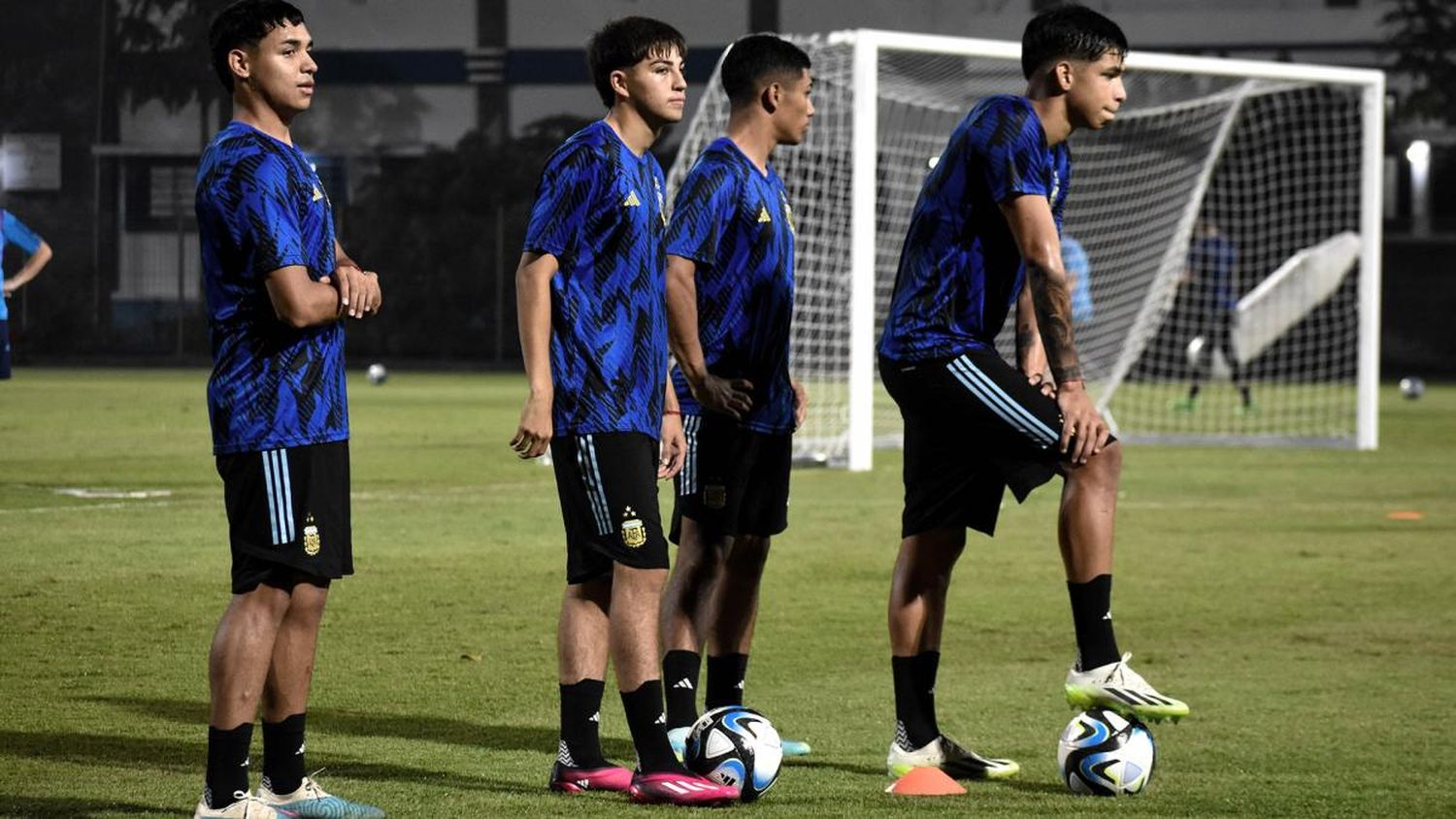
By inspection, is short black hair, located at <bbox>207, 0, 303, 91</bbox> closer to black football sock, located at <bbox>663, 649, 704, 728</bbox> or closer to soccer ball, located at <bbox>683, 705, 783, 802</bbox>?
soccer ball, located at <bbox>683, 705, 783, 802</bbox>

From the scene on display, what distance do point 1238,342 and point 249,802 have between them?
79.7ft

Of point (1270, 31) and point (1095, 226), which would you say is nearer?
point (1095, 226)

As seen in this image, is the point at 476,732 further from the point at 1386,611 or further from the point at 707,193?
the point at 1386,611

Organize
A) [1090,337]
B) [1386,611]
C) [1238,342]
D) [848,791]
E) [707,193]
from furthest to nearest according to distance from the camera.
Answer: [1090,337] < [1238,342] < [1386,611] < [707,193] < [848,791]

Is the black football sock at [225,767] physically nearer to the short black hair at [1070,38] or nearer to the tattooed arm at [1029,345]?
the tattooed arm at [1029,345]

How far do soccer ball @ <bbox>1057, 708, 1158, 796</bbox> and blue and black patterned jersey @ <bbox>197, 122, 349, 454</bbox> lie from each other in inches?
74.1

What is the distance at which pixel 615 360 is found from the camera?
495 cm

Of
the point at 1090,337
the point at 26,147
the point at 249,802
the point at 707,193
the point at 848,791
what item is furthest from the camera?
the point at 26,147

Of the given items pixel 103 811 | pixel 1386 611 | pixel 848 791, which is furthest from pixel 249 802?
pixel 1386 611

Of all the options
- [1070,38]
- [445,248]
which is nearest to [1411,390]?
[445,248]

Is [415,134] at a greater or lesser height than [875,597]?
greater

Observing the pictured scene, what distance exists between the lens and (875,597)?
8961 millimetres

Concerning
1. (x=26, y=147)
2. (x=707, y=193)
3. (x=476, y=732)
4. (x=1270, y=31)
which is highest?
(x=1270, y=31)

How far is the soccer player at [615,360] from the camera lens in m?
4.93
